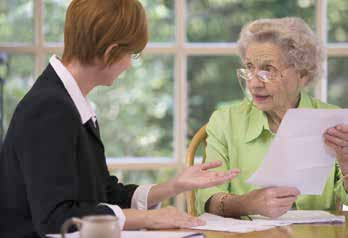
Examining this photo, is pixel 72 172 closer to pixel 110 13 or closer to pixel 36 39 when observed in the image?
pixel 110 13

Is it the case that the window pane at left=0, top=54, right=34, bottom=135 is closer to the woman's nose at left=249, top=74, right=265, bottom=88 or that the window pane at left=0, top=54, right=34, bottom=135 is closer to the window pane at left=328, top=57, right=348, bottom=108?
the window pane at left=328, top=57, right=348, bottom=108

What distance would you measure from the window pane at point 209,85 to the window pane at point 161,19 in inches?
7.1

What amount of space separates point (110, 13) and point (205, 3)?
7.39 ft

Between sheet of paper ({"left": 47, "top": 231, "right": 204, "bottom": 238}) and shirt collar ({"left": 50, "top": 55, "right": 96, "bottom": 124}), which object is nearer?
sheet of paper ({"left": 47, "top": 231, "right": 204, "bottom": 238})

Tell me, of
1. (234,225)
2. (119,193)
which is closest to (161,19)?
(119,193)

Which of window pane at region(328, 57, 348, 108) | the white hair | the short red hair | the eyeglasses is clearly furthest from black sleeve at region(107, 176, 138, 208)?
window pane at region(328, 57, 348, 108)

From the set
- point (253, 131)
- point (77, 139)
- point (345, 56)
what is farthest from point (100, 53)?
point (345, 56)

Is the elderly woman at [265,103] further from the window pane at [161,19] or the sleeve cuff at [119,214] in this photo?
the window pane at [161,19]

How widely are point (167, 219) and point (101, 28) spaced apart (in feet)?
1.67

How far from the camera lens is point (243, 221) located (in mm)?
2168

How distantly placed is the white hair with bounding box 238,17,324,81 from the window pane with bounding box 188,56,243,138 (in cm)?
141

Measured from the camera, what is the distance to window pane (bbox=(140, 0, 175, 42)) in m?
4.07

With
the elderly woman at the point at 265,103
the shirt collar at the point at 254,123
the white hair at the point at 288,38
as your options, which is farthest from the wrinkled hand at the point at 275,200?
the white hair at the point at 288,38

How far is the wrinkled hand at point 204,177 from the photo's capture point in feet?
6.73
